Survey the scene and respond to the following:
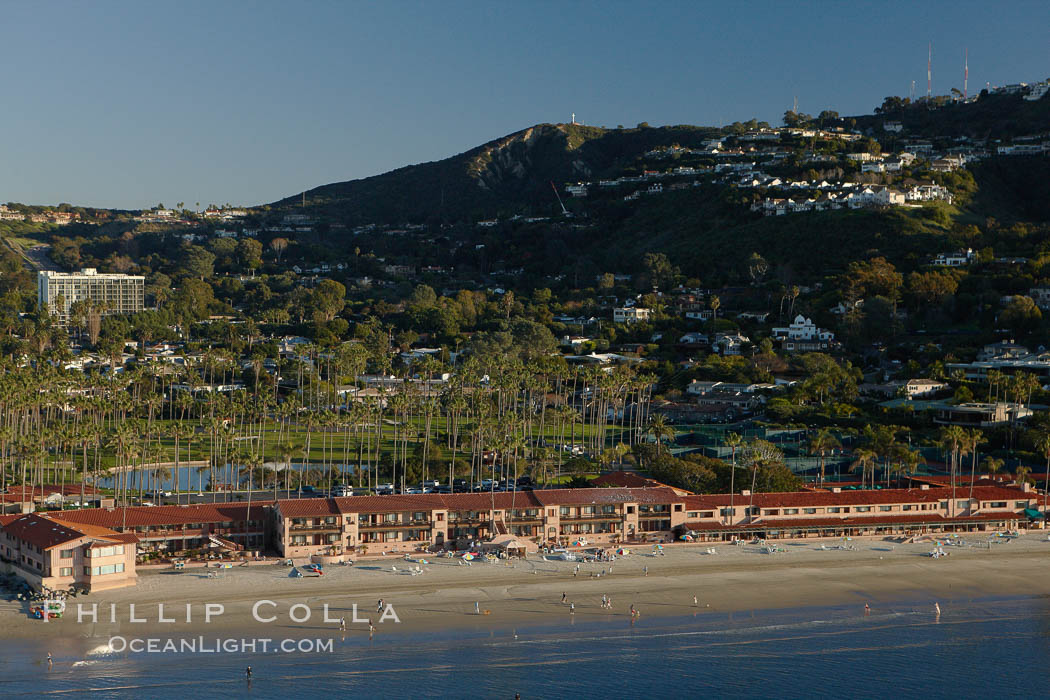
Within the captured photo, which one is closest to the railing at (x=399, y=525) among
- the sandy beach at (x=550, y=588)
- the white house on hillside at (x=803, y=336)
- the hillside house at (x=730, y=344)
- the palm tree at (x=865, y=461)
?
the sandy beach at (x=550, y=588)

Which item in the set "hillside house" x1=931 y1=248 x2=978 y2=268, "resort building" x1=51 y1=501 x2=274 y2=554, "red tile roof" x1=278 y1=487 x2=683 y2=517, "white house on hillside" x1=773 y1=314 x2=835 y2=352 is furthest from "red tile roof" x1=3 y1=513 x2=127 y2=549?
"hillside house" x1=931 y1=248 x2=978 y2=268

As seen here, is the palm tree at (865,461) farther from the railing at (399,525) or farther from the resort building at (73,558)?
the resort building at (73,558)

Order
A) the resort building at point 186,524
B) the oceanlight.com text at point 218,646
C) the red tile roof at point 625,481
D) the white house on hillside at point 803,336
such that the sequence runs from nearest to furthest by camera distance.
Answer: the oceanlight.com text at point 218,646 → the resort building at point 186,524 → the red tile roof at point 625,481 → the white house on hillside at point 803,336

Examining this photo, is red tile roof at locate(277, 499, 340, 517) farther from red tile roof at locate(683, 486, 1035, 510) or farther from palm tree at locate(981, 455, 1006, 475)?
palm tree at locate(981, 455, 1006, 475)

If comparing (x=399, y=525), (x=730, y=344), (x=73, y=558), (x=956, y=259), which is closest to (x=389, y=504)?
(x=399, y=525)

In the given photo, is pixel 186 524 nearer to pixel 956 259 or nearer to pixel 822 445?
pixel 822 445

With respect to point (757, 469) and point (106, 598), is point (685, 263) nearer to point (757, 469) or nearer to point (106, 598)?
point (757, 469)
